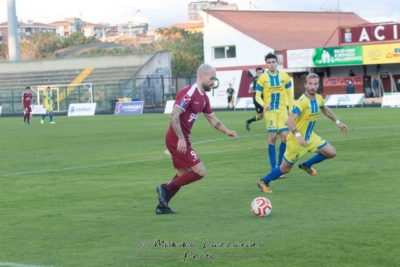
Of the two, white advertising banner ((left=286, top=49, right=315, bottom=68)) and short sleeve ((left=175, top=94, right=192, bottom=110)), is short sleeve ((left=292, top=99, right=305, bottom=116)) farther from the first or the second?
white advertising banner ((left=286, top=49, right=315, bottom=68))

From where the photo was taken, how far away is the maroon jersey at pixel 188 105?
11.7 m

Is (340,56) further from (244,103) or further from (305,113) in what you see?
(305,113)

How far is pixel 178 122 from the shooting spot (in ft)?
38.1

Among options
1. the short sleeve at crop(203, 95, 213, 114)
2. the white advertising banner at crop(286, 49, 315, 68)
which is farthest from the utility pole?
the short sleeve at crop(203, 95, 213, 114)

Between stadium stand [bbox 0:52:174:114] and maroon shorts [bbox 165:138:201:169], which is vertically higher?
maroon shorts [bbox 165:138:201:169]

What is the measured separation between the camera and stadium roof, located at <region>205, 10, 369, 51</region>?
258 ft

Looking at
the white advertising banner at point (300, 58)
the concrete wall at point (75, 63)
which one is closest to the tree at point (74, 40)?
the concrete wall at point (75, 63)

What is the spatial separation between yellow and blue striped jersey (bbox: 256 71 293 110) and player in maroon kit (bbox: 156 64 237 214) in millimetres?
4610

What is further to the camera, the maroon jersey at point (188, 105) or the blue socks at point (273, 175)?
the blue socks at point (273, 175)

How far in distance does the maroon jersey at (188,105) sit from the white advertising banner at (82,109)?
179ft

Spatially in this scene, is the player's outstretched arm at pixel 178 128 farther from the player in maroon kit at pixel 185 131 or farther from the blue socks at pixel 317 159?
the blue socks at pixel 317 159

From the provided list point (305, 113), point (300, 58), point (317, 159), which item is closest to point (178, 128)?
point (305, 113)

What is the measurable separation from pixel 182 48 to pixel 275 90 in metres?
106

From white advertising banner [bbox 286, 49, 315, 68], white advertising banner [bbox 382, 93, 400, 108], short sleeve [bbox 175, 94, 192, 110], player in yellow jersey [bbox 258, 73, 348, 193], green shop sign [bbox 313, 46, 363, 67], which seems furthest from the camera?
white advertising banner [bbox 286, 49, 315, 68]
